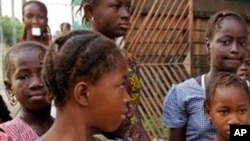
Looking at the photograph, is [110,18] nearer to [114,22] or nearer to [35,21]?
[114,22]

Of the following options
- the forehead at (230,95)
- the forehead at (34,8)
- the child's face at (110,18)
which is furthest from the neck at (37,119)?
the forehead at (34,8)

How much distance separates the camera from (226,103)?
7.67 ft

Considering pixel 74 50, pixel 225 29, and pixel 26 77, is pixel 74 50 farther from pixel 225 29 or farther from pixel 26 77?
pixel 225 29

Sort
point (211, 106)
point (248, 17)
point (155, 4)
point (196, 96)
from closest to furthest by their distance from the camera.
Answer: point (211, 106) → point (196, 96) → point (155, 4) → point (248, 17)

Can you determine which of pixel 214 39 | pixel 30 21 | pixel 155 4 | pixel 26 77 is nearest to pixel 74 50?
pixel 26 77

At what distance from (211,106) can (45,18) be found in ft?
7.61

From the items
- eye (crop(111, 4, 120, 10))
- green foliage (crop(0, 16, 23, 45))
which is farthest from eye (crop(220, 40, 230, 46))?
green foliage (crop(0, 16, 23, 45))

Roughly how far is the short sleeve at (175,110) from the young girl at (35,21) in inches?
66.9

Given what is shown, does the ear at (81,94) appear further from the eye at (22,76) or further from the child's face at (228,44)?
the child's face at (228,44)

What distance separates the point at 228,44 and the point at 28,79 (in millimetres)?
996

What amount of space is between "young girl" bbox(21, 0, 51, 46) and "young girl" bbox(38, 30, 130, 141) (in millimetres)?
2556

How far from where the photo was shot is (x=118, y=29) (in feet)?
7.84

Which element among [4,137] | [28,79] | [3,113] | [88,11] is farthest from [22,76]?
[3,113]

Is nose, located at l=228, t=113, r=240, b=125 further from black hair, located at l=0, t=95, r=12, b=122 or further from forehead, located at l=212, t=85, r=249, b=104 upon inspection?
black hair, located at l=0, t=95, r=12, b=122
